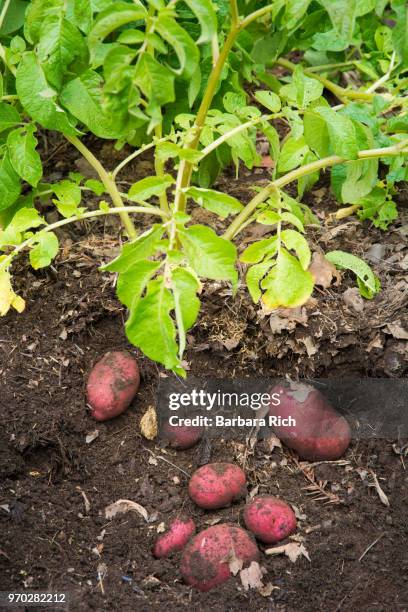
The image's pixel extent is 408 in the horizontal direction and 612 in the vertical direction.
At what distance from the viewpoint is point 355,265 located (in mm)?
1795

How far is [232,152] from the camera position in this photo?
181 centimetres

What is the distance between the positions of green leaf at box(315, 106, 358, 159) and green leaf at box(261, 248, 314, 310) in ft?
0.77

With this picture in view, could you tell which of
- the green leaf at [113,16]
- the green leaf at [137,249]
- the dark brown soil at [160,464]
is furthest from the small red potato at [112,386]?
the green leaf at [113,16]

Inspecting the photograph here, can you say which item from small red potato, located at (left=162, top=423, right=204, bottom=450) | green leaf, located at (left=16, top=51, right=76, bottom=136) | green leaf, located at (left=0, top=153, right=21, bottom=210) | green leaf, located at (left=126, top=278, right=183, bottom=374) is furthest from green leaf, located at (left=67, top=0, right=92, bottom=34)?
small red potato, located at (left=162, top=423, right=204, bottom=450)

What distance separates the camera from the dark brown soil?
56.6 inches

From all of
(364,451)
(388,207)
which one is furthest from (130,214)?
(364,451)

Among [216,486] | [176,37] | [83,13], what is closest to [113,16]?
[176,37]

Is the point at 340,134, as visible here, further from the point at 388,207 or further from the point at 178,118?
the point at 388,207

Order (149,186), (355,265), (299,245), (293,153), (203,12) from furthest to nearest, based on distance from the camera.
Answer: (355,265), (293,153), (299,245), (149,186), (203,12)

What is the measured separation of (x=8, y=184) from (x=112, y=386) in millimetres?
513

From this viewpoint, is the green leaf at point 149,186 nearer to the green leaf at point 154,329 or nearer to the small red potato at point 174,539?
the green leaf at point 154,329

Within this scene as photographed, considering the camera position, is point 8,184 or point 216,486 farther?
point 8,184

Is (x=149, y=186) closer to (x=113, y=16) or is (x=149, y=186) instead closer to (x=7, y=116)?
(x=113, y=16)

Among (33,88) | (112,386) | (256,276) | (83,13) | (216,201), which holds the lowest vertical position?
(112,386)
